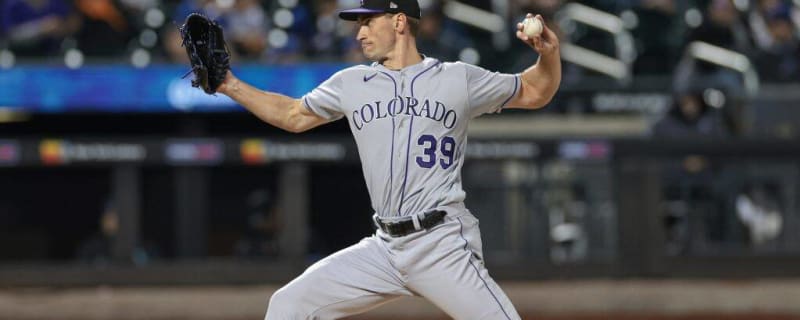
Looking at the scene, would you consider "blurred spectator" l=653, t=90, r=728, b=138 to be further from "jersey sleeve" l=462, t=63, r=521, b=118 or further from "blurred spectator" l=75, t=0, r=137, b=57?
"jersey sleeve" l=462, t=63, r=521, b=118

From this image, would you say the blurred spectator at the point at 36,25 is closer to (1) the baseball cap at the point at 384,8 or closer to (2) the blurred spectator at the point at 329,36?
(2) the blurred spectator at the point at 329,36

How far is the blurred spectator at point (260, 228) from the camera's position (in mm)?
9141

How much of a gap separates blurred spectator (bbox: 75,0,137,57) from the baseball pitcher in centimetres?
578

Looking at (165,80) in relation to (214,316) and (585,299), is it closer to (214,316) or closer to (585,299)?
(214,316)

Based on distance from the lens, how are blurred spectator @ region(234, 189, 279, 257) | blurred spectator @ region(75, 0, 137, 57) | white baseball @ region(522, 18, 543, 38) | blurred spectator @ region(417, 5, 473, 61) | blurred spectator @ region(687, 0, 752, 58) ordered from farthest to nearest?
1. blurred spectator @ region(687, 0, 752, 58)
2. blurred spectator @ region(75, 0, 137, 57)
3. blurred spectator @ region(417, 5, 473, 61)
4. blurred spectator @ region(234, 189, 279, 257)
5. white baseball @ region(522, 18, 543, 38)

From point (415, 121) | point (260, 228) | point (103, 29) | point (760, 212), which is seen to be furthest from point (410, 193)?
point (103, 29)

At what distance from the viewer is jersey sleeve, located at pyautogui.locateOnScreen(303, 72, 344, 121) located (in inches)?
169

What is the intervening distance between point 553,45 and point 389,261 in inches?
34.3

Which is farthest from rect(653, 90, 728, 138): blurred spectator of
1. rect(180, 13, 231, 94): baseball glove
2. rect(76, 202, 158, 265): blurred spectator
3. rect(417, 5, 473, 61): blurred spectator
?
rect(180, 13, 231, 94): baseball glove

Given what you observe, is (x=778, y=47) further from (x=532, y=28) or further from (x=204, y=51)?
(x=204, y=51)

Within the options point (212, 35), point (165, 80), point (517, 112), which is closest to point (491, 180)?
point (517, 112)

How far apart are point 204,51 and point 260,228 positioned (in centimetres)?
494

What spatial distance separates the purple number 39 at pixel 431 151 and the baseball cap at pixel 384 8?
427 mm

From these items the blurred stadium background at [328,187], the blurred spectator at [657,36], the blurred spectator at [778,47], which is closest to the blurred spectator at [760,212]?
the blurred stadium background at [328,187]
